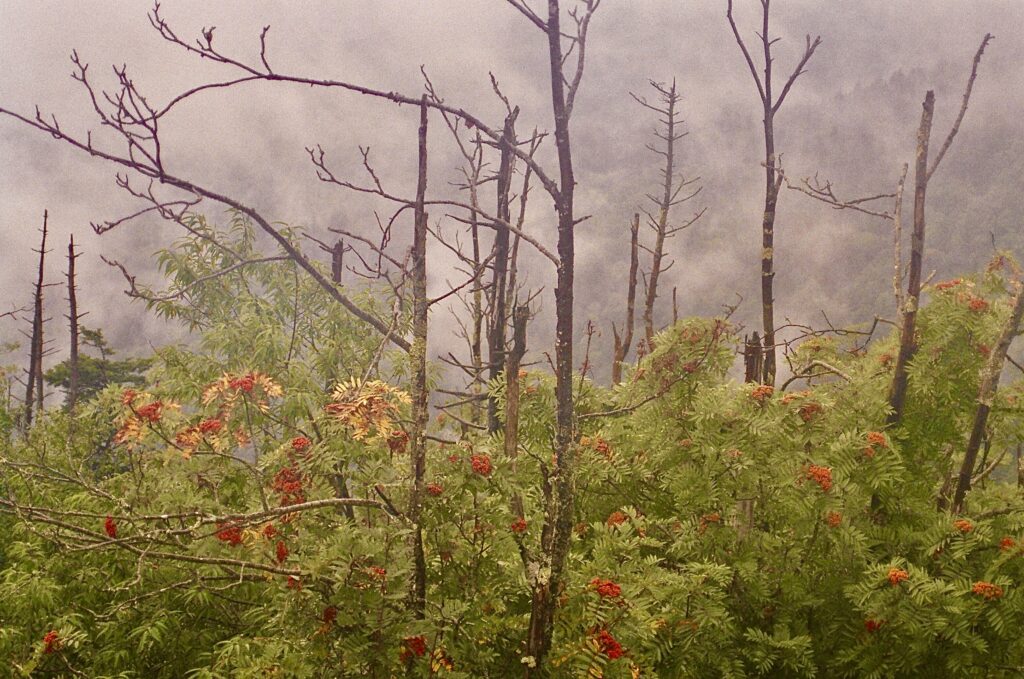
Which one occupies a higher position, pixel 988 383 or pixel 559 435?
pixel 988 383

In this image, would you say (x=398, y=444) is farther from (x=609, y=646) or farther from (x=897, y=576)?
(x=897, y=576)

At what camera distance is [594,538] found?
4.71 meters

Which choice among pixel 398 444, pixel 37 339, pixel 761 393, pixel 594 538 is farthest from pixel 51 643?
pixel 37 339

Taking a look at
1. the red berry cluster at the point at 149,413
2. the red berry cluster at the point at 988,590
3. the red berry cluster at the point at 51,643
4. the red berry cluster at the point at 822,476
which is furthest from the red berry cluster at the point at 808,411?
the red berry cluster at the point at 51,643

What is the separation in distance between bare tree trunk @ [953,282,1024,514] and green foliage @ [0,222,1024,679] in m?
0.22

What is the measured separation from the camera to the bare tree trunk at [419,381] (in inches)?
127

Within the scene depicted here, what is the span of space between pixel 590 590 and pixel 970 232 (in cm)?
9506

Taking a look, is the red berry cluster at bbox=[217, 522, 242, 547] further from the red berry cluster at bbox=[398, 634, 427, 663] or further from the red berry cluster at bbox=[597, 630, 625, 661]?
the red berry cluster at bbox=[597, 630, 625, 661]

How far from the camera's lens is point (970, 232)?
8131cm

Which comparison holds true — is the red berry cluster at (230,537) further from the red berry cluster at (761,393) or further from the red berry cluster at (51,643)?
the red berry cluster at (761,393)

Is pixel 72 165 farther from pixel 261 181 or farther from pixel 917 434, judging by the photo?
pixel 917 434

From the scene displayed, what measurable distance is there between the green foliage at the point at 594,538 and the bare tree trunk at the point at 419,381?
77 mm

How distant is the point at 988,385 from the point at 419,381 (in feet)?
14.1

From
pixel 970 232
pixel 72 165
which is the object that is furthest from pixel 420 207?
pixel 72 165
